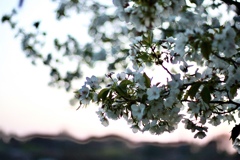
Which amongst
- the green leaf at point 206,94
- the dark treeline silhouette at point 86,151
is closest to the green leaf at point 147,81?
the green leaf at point 206,94

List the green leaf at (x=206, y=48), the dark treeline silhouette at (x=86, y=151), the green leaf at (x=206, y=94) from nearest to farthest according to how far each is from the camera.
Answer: the green leaf at (x=206, y=48), the green leaf at (x=206, y=94), the dark treeline silhouette at (x=86, y=151)

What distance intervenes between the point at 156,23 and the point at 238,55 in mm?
323

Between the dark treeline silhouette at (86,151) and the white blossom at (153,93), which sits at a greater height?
the dark treeline silhouette at (86,151)

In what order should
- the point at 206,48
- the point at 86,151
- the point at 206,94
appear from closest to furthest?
the point at 206,48 < the point at 206,94 < the point at 86,151

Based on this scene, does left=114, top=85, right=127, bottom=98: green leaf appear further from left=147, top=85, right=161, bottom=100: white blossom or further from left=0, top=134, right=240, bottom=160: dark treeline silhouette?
left=0, top=134, right=240, bottom=160: dark treeline silhouette

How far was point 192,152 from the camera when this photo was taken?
142 inches

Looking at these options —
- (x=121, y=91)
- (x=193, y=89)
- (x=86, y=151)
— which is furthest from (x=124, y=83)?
(x=86, y=151)

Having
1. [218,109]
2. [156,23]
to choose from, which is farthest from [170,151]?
[156,23]

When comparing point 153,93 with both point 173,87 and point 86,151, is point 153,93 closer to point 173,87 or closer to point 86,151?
point 173,87

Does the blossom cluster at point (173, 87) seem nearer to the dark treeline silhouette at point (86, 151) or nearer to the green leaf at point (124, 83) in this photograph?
the green leaf at point (124, 83)

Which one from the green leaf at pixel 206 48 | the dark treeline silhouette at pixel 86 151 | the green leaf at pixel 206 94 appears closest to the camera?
the green leaf at pixel 206 48

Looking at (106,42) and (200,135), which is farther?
(106,42)

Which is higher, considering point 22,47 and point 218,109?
point 22,47

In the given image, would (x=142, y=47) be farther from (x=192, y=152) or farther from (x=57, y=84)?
(x=192, y=152)
